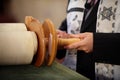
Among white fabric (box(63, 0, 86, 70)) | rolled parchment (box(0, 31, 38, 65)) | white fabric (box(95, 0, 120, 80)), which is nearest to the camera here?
rolled parchment (box(0, 31, 38, 65))

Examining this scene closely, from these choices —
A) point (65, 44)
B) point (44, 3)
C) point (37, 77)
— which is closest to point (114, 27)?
point (65, 44)

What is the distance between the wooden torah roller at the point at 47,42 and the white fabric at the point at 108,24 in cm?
24

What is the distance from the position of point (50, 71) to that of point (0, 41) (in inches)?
5.2

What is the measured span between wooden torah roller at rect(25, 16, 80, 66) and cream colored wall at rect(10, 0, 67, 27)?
1.42m

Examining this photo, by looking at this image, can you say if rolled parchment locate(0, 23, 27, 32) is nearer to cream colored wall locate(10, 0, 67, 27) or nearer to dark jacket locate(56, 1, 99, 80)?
dark jacket locate(56, 1, 99, 80)

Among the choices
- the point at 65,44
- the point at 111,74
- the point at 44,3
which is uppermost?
the point at 44,3

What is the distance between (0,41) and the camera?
1.77 ft

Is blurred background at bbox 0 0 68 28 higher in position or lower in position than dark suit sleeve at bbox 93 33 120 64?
higher

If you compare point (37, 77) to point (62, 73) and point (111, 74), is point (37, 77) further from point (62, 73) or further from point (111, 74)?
point (111, 74)

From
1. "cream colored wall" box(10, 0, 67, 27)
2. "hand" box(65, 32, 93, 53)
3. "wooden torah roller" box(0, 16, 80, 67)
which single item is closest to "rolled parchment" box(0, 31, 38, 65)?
"wooden torah roller" box(0, 16, 80, 67)

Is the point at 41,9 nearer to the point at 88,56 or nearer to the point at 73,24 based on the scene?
the point at 73,24

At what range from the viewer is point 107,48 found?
69 cm

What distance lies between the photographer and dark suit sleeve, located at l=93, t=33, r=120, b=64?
68cm

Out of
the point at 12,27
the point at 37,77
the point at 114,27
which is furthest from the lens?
the point at 114,27
